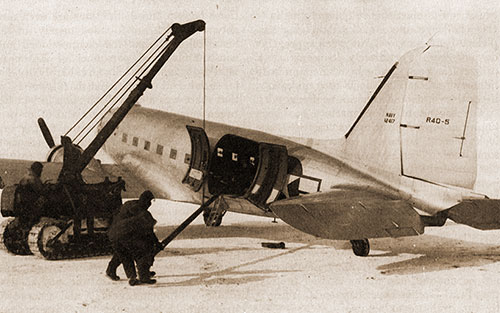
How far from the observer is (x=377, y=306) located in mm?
8414

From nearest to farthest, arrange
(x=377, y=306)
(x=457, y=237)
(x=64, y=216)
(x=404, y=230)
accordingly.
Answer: (x=377, y=306)
(x=404, y=230)
(x=64, y=216)
(x=457, y=237)

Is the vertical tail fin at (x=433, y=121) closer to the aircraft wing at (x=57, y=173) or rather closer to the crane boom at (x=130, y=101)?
the crane boom at (x=130, y=101)

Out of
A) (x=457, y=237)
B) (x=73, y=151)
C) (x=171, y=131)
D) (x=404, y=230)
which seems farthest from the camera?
(x=457, y=237)

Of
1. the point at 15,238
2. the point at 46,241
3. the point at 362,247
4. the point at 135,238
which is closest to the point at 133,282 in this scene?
the point at 135,238

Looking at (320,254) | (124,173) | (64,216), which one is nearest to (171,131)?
(124,173)

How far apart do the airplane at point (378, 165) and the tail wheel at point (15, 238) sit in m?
1.56

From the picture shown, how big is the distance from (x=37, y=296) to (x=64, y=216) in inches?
147

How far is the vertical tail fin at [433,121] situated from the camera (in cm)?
1184

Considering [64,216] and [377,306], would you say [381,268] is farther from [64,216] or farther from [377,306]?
[64,216]

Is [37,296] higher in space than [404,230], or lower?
lower

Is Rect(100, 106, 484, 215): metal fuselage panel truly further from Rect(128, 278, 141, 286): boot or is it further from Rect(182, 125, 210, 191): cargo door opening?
Rect(128, 278, 141, 286): boot

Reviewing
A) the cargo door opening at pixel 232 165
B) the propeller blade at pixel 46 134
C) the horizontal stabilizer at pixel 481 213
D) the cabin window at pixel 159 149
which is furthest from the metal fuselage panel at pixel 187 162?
the propeller blade at pixel 46 134

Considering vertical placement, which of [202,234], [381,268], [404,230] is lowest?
[202,234]

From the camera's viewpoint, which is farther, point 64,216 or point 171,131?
point 171,131
